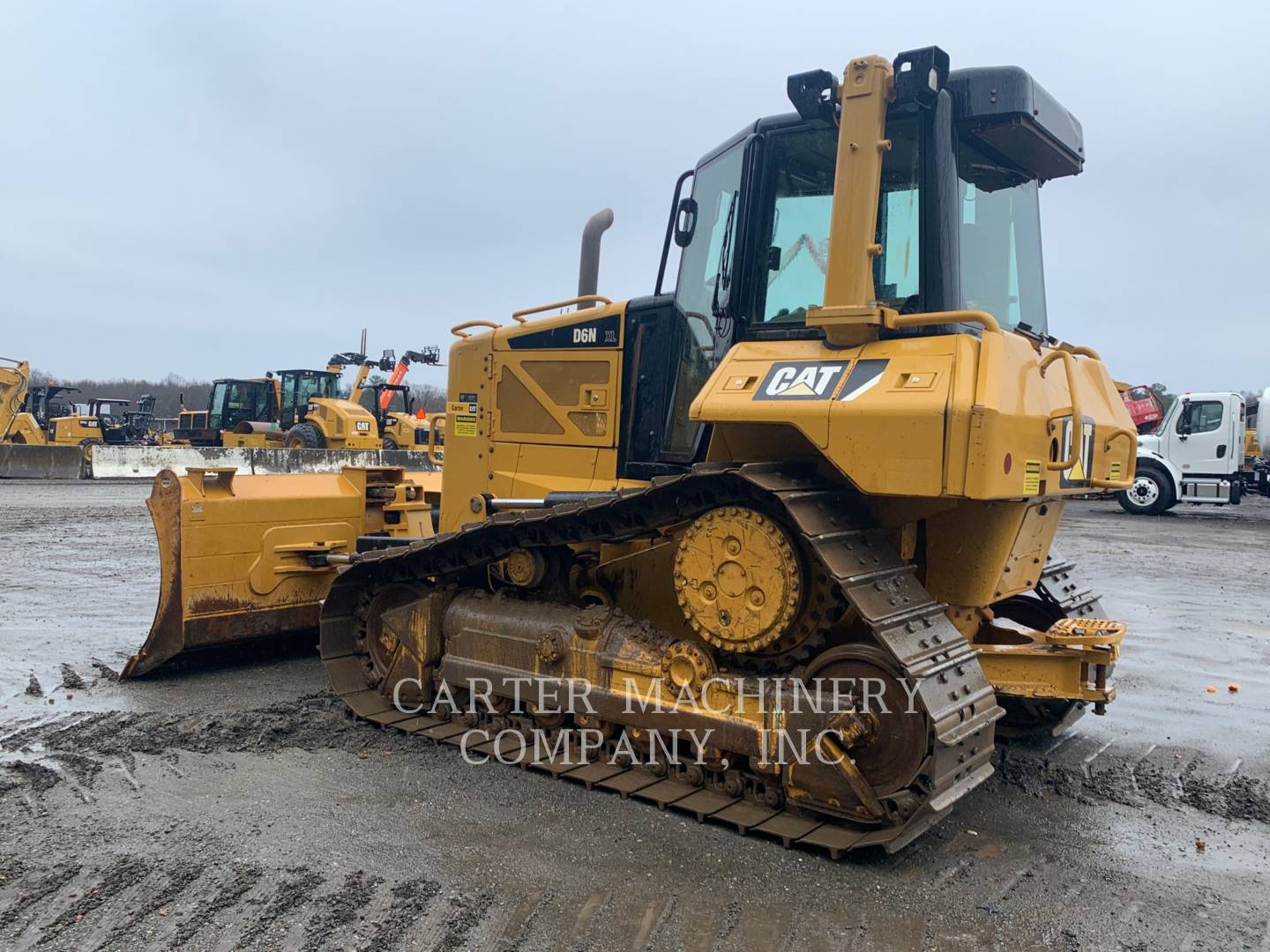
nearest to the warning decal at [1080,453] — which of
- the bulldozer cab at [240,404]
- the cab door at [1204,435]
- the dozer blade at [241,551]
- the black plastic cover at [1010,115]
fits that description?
the black plastic cover at [1010,115]

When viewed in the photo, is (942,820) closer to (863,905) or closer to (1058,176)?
(863,905)

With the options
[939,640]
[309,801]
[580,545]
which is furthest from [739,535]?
[309,801]

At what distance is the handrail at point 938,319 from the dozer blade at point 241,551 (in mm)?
4159

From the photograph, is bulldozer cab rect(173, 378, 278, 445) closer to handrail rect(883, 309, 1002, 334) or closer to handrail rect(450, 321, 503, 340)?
handrail rect(450, 321, 503, 340)

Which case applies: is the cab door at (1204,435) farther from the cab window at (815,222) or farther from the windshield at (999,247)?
the cab window at (815,222)

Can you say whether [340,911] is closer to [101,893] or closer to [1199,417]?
[101,893]

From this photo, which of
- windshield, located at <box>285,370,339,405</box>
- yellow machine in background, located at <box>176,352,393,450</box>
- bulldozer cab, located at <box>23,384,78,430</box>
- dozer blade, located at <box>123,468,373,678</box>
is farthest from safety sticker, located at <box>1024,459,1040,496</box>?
bulldozer cab, located at <box>23,384,78,430</box>

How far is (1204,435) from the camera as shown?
69.5 ft

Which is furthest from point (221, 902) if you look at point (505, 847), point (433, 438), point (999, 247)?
point (999, 247)

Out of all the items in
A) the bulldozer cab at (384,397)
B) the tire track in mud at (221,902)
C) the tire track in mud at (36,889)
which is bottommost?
the tire track in mud at (36,889)

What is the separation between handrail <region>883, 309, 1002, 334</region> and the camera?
3.68 metres

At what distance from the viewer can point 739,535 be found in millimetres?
3900

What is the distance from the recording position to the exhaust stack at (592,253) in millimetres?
5449

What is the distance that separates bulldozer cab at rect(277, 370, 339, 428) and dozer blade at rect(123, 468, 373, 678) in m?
21.3
